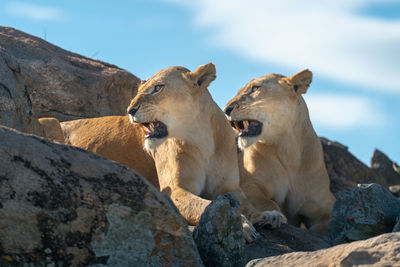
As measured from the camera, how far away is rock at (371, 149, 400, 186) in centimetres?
1720

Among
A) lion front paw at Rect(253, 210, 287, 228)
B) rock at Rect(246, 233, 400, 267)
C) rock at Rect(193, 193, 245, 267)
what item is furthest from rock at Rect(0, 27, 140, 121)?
rock at Rect(246, 233, 400, 267)

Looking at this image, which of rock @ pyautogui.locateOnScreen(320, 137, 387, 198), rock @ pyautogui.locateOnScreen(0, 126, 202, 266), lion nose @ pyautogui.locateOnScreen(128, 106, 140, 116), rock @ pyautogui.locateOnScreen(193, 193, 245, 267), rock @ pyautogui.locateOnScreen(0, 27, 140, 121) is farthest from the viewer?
rock @ pyautogui.locateOnScreen(320, 137, 387, 198)

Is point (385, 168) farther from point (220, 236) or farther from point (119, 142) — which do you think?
point (220, 236)

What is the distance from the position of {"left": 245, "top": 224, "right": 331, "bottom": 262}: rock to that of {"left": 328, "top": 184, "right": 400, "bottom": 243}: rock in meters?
0.67

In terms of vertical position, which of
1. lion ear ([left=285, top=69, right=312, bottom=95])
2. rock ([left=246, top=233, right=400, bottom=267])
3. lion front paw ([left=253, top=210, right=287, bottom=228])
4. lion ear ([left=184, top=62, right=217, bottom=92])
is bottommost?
rock ([left=246, top=233, right=400, bottom=267])

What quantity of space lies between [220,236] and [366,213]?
2136 millimetres

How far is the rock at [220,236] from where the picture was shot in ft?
16.1

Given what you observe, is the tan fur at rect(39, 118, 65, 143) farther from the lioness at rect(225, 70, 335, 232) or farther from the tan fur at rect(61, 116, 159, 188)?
the lioness at rect(225, 70, 335, 232)

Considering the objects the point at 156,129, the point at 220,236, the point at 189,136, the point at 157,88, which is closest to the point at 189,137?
the point at 189,136

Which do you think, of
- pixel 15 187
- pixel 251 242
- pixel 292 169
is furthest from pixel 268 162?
pixel 15 187

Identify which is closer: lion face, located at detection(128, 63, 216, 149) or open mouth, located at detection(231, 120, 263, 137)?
lion face, located at detection(128, 63, 216, 149)

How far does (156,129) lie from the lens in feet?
27.5

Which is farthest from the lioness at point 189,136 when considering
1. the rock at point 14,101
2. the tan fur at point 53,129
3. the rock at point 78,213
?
the rock at point 78,213

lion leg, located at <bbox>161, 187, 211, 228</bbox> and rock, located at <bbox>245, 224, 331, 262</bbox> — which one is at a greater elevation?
lion leg, located at <bbox>161, 187, 211, 228</bbox>
